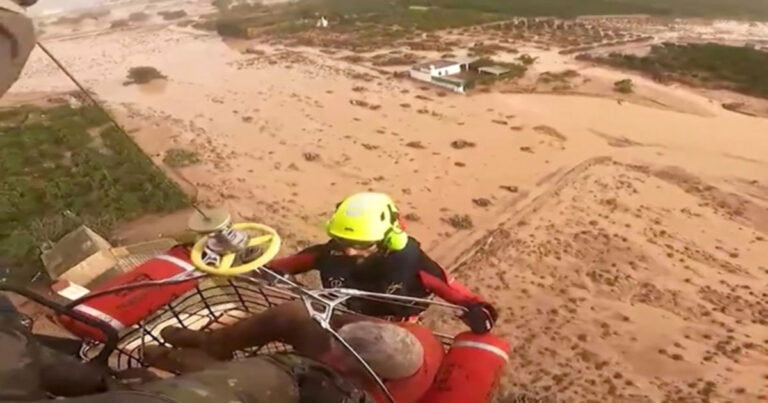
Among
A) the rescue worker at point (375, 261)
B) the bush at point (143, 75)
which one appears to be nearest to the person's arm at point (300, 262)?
the rescue worker at point (375, 261)

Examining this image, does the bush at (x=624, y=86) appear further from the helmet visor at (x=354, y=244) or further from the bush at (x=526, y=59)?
the helmet visor at (x=354, y=244)

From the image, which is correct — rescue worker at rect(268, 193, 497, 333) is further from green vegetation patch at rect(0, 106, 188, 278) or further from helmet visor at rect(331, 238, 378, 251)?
green vegetation patch at rect(0, 106, 188, 278)

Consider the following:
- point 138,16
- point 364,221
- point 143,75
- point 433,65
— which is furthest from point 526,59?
point 138,16

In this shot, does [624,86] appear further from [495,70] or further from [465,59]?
[465,59]

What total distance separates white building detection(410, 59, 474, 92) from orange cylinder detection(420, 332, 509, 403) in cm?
1067

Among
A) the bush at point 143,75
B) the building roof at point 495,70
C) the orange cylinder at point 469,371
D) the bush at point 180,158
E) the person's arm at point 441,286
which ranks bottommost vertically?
the bush at point 143,75

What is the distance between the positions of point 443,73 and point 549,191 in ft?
19.5

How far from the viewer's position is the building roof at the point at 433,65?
48.5ft

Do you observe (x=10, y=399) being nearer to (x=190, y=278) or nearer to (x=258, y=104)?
(x=190, y=278)

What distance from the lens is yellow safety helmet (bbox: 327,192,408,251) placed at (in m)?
3.89

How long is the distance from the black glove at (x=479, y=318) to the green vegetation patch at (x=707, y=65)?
1118cm

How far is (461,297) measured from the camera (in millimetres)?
3867

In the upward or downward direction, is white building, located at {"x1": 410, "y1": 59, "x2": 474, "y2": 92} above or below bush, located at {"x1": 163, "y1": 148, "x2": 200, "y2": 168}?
above

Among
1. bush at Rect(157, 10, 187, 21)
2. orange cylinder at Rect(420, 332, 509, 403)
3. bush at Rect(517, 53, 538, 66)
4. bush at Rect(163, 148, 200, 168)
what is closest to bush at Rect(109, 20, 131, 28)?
bush at Rect(157, 10, 187, 21)
